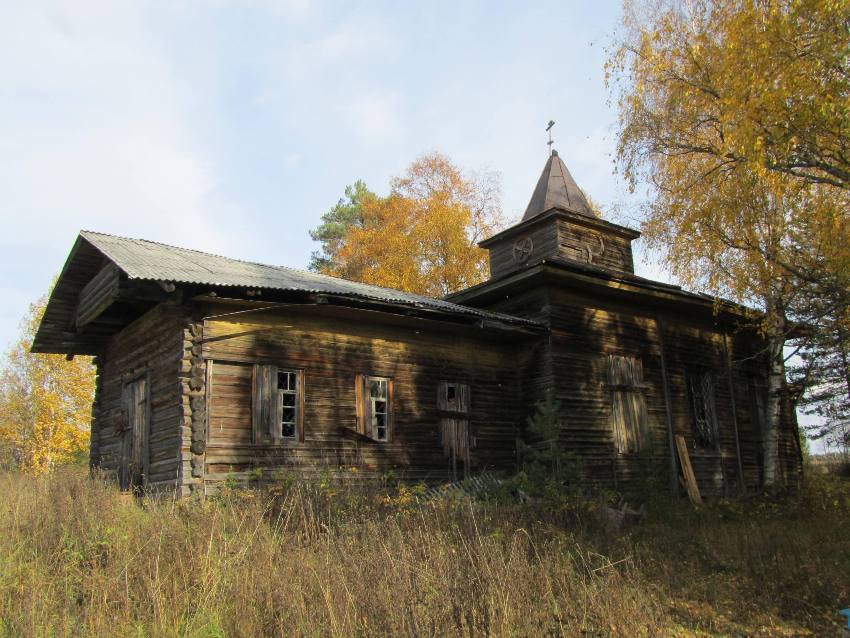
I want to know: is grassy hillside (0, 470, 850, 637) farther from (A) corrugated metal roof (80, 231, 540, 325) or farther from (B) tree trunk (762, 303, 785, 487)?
(B) tree trunk (762, 303, 785, 487)

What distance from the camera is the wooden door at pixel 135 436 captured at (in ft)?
42.2

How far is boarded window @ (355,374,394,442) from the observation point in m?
13.3

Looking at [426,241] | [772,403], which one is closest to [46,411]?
[426,241]

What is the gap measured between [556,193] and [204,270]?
41.4 ft

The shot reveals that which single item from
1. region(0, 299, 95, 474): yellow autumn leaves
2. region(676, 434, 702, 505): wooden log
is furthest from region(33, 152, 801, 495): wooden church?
region(0, 299, 95, 474): yellow autumn leaves

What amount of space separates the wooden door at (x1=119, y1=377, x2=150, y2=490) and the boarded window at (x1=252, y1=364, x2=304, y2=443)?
243cm

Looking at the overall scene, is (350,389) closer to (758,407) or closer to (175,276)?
(175,276)

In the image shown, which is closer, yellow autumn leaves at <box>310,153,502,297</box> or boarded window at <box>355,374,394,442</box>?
boarded window at <box>355,374,394,442</box>

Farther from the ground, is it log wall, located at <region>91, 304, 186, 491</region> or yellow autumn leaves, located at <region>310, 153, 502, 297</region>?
yellow autumn leaves, located at <region>310, 153, 502, 297</region>

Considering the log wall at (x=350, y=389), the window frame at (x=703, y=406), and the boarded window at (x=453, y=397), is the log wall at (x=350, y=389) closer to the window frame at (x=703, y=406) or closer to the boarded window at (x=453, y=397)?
the boarded window at (x=453, y=397)

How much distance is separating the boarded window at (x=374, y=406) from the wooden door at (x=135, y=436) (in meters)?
4.03

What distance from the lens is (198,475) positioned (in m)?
11.1

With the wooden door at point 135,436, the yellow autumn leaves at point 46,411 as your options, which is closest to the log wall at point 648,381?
the wooden door at point 135,436

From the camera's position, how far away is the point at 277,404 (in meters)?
12.3
